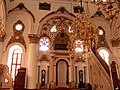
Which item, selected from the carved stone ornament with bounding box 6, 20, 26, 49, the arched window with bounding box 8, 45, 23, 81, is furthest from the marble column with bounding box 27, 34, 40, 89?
the arched window with bounding box 8, 45, 23, 81

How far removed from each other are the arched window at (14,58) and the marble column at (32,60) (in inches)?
39.3

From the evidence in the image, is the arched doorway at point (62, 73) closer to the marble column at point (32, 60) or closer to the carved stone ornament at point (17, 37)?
the marble column at point (32, 60)

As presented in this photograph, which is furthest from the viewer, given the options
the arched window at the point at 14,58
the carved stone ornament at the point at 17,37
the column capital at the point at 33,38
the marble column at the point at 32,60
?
the carved stone ornament at the point at 17,37

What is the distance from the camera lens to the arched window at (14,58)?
42.6 ft

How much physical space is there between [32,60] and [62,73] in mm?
2631

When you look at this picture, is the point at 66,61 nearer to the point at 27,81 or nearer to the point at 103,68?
the point at 27,81

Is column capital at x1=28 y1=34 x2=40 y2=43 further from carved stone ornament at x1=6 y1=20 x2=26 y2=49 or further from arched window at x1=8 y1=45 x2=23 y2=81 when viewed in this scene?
arched window at x1=8 y1=45 x2=23 y2=81

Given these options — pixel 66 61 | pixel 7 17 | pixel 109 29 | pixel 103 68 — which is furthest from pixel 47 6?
pixel 103 68

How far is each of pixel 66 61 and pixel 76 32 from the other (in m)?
5.50

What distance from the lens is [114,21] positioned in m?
14.8

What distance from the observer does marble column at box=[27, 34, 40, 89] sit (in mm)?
12238

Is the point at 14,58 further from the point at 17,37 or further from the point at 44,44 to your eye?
Answer: the point at 44,44

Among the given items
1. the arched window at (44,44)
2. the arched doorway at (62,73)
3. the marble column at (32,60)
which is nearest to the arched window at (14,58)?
the marble column at (32,60)

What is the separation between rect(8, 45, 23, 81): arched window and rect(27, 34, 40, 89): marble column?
1.00 m
